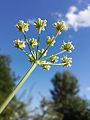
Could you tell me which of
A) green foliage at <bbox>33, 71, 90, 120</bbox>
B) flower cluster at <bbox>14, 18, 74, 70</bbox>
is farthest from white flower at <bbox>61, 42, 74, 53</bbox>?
green foliage at <bbox>33, 71, 90, 120</bbox>

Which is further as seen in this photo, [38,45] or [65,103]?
[65,103]

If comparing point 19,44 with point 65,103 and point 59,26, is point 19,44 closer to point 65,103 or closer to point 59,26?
point 59,26

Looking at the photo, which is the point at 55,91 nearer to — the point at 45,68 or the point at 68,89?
the point at 68,89

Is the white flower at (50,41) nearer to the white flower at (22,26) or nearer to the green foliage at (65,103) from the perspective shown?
the white flower at (22,26)

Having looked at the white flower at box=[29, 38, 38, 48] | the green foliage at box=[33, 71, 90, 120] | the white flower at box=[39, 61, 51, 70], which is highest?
the green foliage at box=[33, 71, 90, 120]

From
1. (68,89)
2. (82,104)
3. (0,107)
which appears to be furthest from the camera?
(68,89)

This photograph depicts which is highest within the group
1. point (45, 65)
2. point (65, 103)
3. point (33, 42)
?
point (65, 103)

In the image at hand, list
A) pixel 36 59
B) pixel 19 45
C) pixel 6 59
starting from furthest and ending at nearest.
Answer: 1. pixel 6 59
2. pixel 19 45
3. pixel 36 59

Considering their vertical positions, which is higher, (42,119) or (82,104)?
(82,104)

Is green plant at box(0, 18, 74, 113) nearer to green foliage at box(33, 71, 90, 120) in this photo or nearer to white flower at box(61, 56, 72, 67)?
white flower at box(61, 56, 72, 67)

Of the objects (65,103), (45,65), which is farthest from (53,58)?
(65,103)

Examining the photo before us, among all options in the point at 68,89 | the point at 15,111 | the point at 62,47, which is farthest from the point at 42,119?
the point at 68,89
